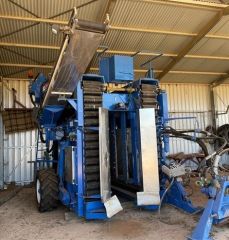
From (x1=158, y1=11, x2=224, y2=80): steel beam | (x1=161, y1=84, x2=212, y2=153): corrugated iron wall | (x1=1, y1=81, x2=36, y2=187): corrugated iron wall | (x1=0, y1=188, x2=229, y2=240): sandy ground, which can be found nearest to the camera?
(x1=0, y1=188, x2=229, y2=240): sandy ground

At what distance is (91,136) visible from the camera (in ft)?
16.7

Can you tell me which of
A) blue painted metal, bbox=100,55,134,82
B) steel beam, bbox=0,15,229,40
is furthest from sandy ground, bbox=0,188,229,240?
steel beam, bbox=0,15,229,40

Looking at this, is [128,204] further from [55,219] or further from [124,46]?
[124,46]

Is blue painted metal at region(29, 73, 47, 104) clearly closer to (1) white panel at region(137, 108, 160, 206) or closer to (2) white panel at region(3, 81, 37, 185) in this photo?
(1) white panel at region(137, 108, 160, 206)

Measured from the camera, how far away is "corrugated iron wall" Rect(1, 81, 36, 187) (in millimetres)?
10239

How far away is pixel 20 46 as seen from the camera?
851cm

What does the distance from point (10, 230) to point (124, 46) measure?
20.8 feet

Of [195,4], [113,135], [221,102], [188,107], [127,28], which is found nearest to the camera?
[113,135]

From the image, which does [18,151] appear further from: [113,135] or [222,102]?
[222,102]

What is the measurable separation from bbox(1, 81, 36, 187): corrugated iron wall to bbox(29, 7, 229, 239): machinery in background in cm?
435

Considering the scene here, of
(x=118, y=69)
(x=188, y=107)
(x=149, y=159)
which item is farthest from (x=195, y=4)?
(x=188, y=107)

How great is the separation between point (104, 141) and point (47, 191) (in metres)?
1.58

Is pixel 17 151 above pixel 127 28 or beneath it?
beneath

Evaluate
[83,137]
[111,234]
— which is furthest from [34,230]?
[83,137]
